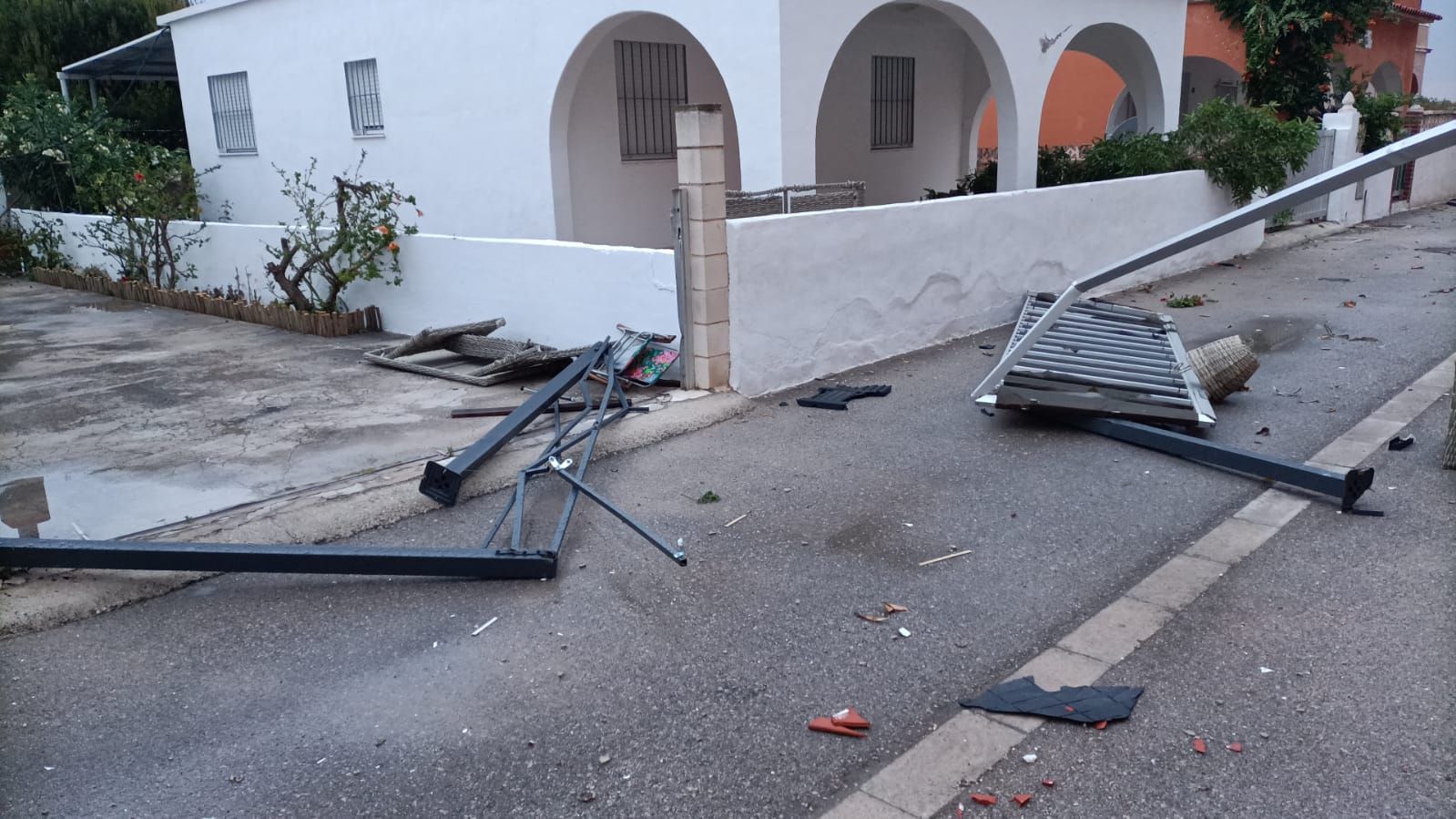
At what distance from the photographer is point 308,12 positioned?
512 inches

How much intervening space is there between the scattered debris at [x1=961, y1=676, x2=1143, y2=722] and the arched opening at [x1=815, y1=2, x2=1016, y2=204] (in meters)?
10.4

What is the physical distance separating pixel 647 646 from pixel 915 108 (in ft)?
41.2

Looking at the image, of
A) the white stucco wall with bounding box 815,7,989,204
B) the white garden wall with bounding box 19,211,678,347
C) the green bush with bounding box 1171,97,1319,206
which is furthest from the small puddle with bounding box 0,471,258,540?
the green bush with bounding box 1171,97,1319,206

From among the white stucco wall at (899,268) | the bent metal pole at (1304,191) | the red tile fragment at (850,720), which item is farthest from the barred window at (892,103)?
the red tile fragment at (850,720)

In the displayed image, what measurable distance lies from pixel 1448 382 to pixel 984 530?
450 cm

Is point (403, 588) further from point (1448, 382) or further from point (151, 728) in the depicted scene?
point (1448, 382)

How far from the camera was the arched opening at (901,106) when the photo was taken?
13688 millimetres

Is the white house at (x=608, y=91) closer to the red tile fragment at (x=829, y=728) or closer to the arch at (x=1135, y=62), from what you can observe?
the arch at (x=1135, y=62)

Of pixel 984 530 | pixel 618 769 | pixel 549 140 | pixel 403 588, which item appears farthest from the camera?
pixel 549 140

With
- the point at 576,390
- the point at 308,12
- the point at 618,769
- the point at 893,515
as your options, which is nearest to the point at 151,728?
the point at 618,769

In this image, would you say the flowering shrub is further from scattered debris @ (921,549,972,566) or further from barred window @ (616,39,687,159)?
scattered debris @ (921,549,972,566)

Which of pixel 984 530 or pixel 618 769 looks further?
pixel 984 530

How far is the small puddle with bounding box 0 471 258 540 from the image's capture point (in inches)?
200

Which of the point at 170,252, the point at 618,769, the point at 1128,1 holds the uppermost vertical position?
the point at 1128,1
